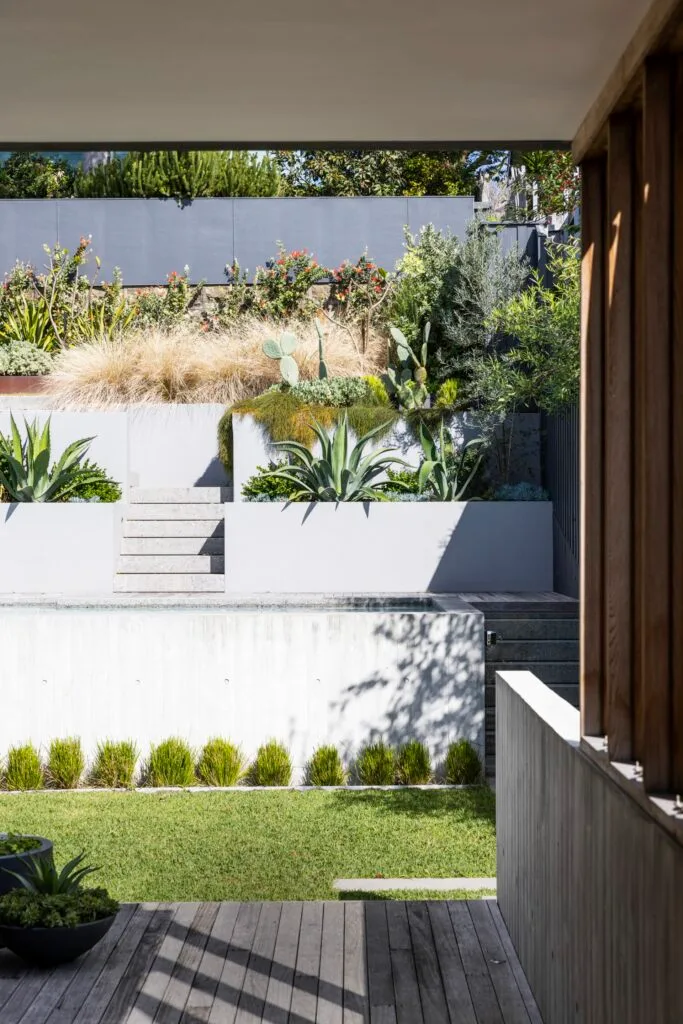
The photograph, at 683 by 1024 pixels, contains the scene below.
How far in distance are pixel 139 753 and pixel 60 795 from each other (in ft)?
1.89

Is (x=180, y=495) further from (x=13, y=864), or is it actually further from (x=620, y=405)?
(x=620, y=405)

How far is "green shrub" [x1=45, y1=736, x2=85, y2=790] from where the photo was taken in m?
7.29

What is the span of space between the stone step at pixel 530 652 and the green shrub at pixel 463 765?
96 cm

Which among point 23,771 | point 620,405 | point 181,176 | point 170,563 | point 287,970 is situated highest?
point 181,176

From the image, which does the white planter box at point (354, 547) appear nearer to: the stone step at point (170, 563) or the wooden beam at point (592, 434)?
the stone step at point (170, 563)

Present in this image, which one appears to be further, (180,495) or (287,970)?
(180,495)

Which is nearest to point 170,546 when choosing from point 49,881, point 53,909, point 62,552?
point 62,552

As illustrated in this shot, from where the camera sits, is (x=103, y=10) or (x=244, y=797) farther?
(x=244, y=797)

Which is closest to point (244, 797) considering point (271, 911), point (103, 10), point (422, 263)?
point (271, 911)

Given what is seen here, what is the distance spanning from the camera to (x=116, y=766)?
7305 millimetres

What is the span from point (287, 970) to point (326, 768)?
11.4 ft

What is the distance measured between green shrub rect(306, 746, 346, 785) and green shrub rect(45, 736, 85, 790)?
1.49 metres

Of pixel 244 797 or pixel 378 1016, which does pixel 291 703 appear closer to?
pixel 244 797

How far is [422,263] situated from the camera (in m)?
12.8
